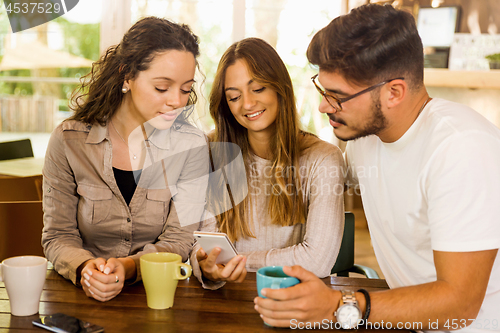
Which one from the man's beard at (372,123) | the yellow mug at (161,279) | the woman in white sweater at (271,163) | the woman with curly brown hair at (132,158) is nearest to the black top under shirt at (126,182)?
the woman with curly brown hair at (132,158)

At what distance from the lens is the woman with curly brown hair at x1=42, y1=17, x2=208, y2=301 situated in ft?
4.52

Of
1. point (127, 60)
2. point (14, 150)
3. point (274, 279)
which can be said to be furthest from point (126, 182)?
point (14, 150)

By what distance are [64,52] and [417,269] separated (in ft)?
13.9

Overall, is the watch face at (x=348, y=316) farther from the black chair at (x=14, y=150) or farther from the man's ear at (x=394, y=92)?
the black chair at (x=14, y=150)

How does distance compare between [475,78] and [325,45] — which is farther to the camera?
[475,78]

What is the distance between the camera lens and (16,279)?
891 mm

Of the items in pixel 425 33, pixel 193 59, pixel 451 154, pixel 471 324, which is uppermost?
pixel 425 33

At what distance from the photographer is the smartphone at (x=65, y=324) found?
83 centimetres

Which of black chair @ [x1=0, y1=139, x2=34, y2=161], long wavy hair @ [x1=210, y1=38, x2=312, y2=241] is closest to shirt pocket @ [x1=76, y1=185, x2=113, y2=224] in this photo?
long wavy hair @ [x1=210, y1=38, x2=312, y2=241]

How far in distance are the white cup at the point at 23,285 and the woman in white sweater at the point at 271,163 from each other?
609 mm

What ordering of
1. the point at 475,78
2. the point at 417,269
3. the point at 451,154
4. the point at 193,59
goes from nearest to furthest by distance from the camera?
1. the point at 451,154
2. the point at 417,269
3. the point at 193,59
4. the point at 475,78

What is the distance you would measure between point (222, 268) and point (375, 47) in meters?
0.64

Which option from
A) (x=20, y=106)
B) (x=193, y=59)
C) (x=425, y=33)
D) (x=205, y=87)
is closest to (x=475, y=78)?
(x=425, y=33)

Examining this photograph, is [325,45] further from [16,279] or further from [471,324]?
[16,279]
